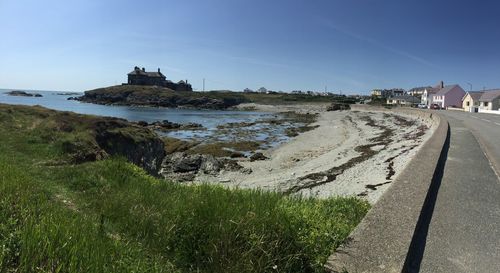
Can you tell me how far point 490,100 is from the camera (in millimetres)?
82125

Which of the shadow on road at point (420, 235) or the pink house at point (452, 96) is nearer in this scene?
the shadow on road at point (420, 235)

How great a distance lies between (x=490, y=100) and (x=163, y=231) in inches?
3697

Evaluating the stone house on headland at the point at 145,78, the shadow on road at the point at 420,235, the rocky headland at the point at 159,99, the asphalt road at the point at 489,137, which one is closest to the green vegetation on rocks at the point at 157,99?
the rocky headland at the point at 159,99

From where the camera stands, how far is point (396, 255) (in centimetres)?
412

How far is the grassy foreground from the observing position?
9.67 feet

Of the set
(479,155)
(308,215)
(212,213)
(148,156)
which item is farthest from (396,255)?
(148,156)

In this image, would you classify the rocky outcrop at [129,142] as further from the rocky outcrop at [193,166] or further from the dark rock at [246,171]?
the dark rock at [246,171]

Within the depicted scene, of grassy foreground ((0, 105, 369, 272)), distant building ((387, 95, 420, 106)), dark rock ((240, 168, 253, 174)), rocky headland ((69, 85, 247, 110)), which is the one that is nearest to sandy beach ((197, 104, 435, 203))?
dark rock ((240, 168, 253, 174))

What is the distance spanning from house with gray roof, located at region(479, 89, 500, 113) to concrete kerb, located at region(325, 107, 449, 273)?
3299 inches

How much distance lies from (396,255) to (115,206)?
345 cm

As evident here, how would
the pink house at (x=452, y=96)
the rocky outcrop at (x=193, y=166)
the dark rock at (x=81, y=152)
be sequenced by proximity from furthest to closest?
the pink house at (x=452, y=96)
the rocky outcrop at (x=193, y=166)
the dark rock at (x=81, y=152)

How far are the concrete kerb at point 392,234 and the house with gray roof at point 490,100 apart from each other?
83795 millimetres

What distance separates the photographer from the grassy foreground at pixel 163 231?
2.95m

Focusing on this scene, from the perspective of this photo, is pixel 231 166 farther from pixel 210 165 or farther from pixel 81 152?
pixel 81 152
